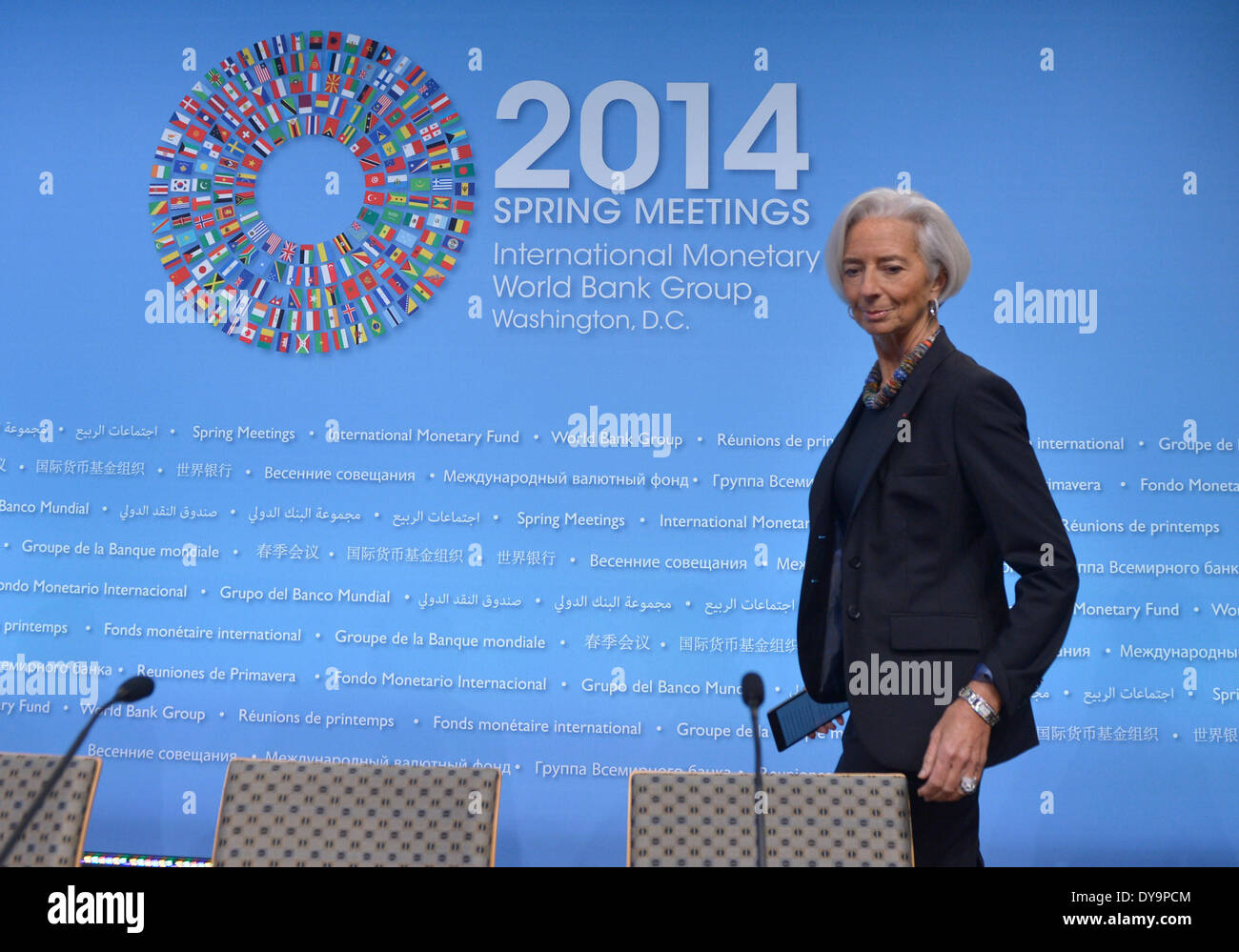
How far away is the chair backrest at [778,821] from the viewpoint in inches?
79.4

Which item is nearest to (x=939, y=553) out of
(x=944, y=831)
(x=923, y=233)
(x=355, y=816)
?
(x=944, y=831)

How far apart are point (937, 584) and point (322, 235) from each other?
2321 mm

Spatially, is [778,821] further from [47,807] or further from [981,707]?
[47,807]

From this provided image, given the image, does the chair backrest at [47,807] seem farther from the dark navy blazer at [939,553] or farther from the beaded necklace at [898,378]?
the beaded necklace at [898,378]

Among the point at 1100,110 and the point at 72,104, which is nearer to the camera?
the point at 1100,110

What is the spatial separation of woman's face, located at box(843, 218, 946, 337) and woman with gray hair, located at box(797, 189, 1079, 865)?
0.07 metres

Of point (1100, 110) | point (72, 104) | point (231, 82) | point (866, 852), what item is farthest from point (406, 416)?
point (1100, 110)

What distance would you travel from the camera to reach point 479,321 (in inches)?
132

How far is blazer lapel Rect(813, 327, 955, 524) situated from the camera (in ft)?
6.81

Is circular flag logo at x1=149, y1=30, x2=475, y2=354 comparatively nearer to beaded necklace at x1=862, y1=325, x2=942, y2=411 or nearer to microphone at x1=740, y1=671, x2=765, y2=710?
beaded necklace at x1=862, y1=325, x2=942, y2=411

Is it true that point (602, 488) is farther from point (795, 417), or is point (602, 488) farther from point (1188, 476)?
point (1188, 476)

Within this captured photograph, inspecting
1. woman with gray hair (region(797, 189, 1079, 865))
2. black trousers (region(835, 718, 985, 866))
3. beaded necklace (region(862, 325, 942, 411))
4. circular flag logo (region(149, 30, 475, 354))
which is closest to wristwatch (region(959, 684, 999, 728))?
woman with gray hair (region(797, 189, 1079, 865))

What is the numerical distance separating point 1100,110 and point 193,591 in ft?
10.9

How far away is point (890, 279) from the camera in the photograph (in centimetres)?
229
